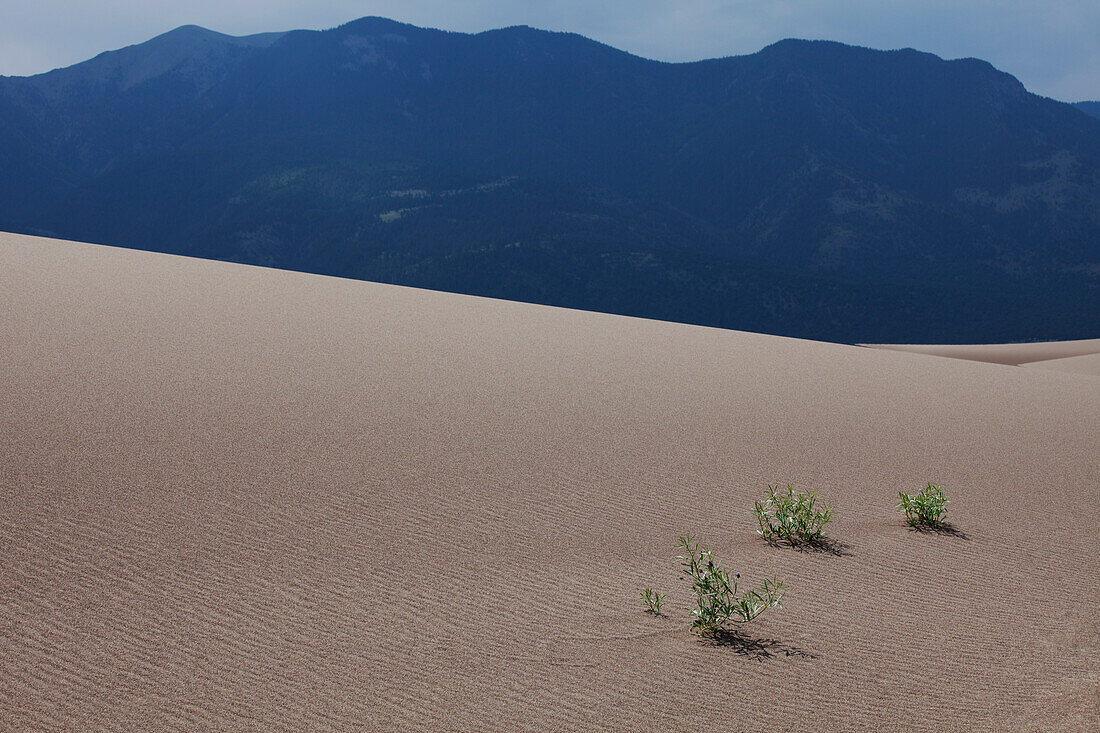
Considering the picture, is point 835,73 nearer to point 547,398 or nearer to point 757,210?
point 757,210

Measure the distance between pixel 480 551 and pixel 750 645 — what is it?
107cm

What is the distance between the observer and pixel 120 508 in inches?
129

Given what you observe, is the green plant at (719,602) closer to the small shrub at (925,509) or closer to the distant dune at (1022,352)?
the small shrub at (925,509)

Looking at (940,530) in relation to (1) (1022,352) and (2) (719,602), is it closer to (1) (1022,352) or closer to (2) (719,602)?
(2) (719,602)


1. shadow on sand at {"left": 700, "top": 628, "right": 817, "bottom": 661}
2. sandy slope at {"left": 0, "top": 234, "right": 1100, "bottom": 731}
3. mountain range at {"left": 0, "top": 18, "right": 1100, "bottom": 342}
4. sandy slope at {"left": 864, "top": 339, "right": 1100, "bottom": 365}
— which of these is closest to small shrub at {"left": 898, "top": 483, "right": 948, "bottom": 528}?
sandy slope at {"left": 0, "top": 234, "right": 1100, "bottom": 731}

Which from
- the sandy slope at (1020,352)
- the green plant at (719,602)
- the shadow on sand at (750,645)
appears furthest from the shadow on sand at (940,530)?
the sandy slope at (1020,352)

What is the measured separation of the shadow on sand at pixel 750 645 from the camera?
265cm

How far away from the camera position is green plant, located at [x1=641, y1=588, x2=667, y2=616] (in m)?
2.84

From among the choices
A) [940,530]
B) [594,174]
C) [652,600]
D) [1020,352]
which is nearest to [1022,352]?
[1020,352]

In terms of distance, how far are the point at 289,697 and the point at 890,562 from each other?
94.6 inches

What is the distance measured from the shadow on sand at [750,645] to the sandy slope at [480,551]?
0.04 ft

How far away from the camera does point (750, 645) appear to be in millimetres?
2705

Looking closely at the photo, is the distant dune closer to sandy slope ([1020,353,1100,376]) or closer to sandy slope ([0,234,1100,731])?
sandy slope ([1020,353,1100,376])

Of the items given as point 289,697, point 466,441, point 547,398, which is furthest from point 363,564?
point 547,398
